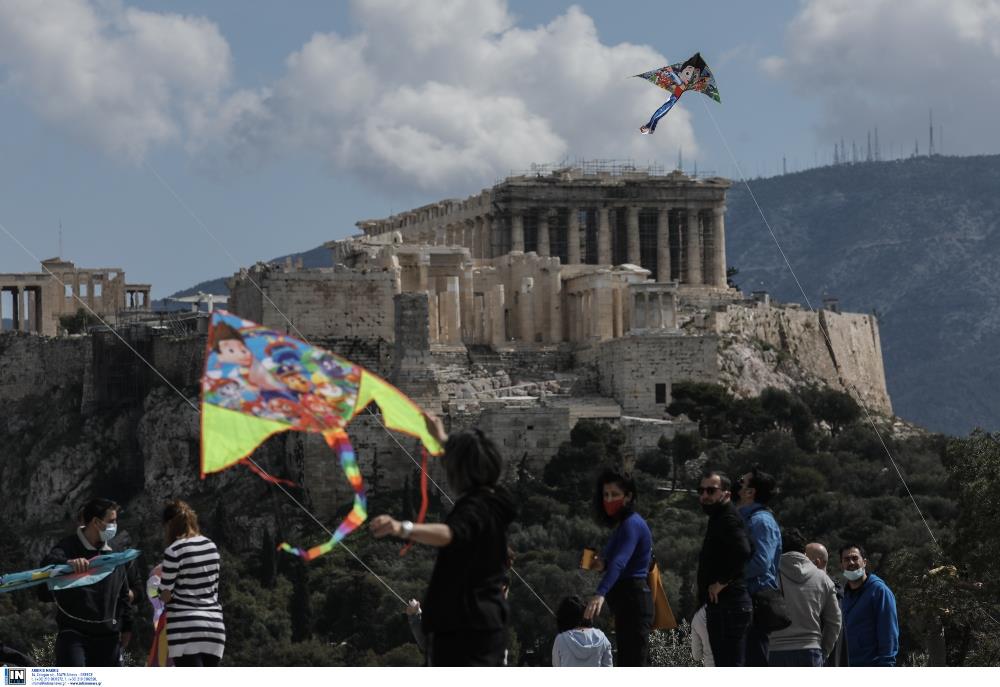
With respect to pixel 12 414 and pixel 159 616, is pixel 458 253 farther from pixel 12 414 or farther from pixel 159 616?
pixel 159 616

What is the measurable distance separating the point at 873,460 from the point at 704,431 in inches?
227

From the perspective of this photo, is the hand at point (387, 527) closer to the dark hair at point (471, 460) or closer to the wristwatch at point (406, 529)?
the wristwatch at point (406, 529)

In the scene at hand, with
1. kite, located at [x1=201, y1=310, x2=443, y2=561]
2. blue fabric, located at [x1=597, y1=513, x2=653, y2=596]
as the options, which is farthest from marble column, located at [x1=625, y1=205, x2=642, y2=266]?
kite, located at [x1=201, y1=310, x2=443, y2=561]

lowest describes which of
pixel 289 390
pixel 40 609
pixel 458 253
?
pixel 40 609

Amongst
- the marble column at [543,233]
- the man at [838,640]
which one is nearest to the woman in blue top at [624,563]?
the man at [838,640]

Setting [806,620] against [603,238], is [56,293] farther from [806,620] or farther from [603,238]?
[806,620]

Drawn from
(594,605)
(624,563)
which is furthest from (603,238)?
(594,605)

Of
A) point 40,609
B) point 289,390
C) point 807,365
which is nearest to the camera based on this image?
point 289,390

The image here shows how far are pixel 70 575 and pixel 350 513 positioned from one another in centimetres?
432

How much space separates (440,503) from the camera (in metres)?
59.3

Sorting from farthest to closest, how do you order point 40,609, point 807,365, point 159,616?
point 807,365
point 40,609
point 159,616

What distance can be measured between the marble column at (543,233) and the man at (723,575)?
66.1 m

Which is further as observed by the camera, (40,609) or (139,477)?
(139,477)

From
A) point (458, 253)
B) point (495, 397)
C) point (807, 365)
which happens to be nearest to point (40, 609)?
point (495, 397)
